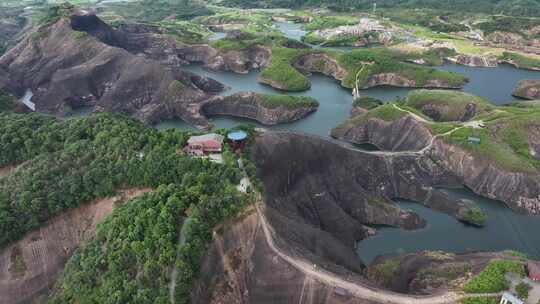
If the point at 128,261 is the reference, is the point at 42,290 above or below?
below

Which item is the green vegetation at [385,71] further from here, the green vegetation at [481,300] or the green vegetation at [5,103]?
the green vegetation at [5,103]

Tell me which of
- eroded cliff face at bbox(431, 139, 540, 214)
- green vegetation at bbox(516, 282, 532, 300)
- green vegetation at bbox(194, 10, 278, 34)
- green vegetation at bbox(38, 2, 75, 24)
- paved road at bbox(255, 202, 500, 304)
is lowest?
eroded cliff face at bbox(431, 139, 540, 214)

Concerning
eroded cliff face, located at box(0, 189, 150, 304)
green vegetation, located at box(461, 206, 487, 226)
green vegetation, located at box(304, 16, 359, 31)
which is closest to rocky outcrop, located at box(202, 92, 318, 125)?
green vegetation, located at box(461, 206, 487, 226)

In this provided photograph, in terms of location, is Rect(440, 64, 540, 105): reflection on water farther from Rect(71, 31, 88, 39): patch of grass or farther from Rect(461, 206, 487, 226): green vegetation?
Rect(71, 31, 88, 39): patch of grass

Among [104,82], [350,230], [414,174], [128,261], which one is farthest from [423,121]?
[104,82]

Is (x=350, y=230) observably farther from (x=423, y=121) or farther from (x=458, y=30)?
(x=458, y=30)
